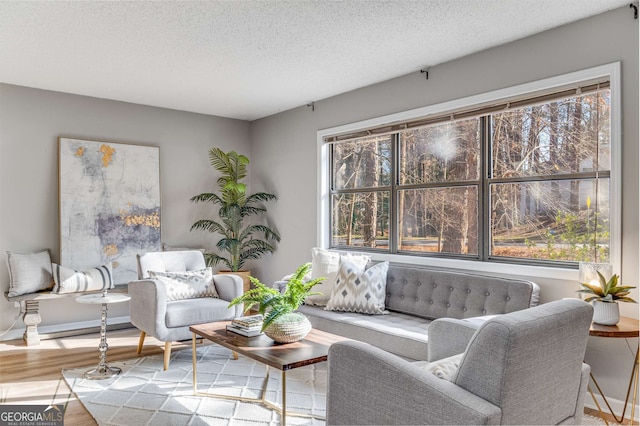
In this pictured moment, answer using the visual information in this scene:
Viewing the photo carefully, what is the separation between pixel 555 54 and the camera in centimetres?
317

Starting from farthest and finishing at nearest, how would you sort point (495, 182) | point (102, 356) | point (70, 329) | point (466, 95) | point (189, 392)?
point (70, 329) → point (466, 95) → point (495, 182) → point (102, 356) → point (189, 392)

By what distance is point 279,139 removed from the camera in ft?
18.9

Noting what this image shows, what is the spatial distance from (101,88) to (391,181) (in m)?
3.13

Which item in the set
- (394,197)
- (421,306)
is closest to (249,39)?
(394,197)

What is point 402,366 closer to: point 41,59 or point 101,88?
point 41,59

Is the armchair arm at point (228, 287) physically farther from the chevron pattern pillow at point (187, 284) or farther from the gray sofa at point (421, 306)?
the gray sofa at point (421, 306)

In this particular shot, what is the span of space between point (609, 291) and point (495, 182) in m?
1.27

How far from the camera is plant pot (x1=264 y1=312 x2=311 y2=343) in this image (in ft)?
8.55

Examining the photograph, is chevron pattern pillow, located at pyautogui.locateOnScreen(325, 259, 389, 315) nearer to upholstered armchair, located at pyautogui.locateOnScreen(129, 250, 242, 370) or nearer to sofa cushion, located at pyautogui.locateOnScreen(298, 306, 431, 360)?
sofa cushion, located at pyautogui.locateOnScreen(298, 306, 431, 360)

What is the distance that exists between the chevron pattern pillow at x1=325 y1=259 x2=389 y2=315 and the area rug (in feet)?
1.77

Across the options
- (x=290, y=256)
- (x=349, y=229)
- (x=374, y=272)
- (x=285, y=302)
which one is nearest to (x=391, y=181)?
(x=349, y=229)

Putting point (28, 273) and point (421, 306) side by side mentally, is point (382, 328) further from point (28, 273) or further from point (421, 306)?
point (28, 273)

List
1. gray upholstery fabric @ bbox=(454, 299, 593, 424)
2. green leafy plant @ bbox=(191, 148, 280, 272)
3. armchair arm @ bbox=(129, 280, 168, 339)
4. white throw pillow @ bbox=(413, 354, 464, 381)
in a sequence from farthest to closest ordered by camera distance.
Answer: green leafy plant @ bbox=(191, 148, 280, 272) < armchair arm @ bbox=(129, 280, 168, 339) < white throw pillow @ bbox=(413, 354, 464, 381) < gray upholstery fabric @ bbox=(454, 299, 593, 424)

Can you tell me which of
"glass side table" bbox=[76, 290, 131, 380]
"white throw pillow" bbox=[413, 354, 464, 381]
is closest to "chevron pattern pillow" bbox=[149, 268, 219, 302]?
"glass side table" bbox=[76, 290, 131, 380]
